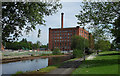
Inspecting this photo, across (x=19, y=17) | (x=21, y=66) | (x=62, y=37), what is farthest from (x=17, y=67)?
(x=62, y=37)

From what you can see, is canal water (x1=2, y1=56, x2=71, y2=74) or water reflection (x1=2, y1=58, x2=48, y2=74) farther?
canal water (x1=2, y1=56, x2=71, y2=74)

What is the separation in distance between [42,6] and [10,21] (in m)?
2.57

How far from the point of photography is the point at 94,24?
930 inches

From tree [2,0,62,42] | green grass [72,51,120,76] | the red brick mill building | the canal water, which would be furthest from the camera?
the red brick mill building

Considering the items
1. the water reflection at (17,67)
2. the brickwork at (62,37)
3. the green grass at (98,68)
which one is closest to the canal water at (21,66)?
the water reflection at (17,67)

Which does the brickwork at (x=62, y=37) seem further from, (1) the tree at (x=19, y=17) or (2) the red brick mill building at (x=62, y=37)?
(1) the tree at (x=19, y=17)

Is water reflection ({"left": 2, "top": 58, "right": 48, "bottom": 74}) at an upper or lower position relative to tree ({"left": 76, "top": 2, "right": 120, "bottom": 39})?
lower

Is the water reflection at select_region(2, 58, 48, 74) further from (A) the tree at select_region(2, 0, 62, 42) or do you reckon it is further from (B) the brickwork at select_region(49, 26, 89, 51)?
(B) the brickwork at select_region(49, 26, 89, 51)

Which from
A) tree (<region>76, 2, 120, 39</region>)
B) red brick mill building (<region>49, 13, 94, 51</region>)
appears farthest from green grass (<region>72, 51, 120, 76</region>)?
red brick mill building (<region>49, 13, 94, 51</region>)

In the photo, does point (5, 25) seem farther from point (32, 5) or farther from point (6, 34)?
point (32, 5)

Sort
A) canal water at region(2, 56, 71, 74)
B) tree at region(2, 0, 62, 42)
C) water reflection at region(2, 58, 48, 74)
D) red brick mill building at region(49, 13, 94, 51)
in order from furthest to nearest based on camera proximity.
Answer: red brick mill building at region(49, 13, 94, 51)
canal water at region(2, 56, 71, 74)
water reflection at region(2, 58, 48, 74)
tree at region(2, 0, 62, 42)

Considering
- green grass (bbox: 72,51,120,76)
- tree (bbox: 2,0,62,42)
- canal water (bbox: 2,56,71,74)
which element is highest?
tree (bbox: 2,0,62,42)

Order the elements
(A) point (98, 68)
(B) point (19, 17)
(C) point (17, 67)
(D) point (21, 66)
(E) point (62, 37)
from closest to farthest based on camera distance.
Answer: (B) point (19, 17)
(A) point (98, 68)
(C) point (17, 67)
(D) point (21, 66)
(E) point (62, 37)

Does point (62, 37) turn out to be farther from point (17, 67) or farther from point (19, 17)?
point (19, 17)
